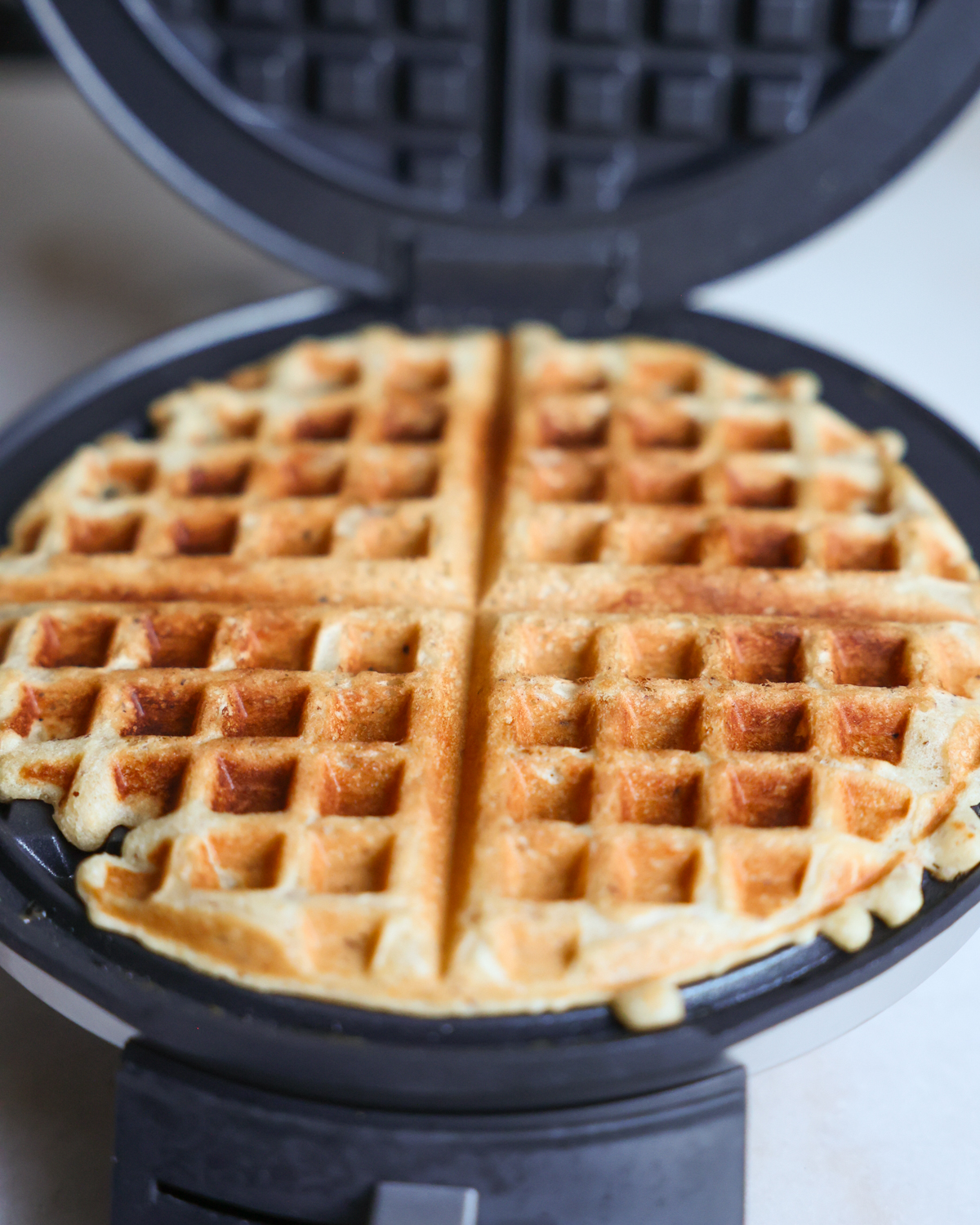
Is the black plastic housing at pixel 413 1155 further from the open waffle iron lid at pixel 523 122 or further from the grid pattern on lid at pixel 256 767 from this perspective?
the open waffle iron lid at pixel 523 122

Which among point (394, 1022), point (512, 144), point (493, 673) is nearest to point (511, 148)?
point (512, 144)

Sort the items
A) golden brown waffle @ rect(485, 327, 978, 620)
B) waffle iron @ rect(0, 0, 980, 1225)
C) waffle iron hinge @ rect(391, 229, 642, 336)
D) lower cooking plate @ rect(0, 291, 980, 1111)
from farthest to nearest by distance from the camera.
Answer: waffle iron hinge @ rect(391, 229, 642, 336)
waffle iron @ rect(0, 0, 980, 1225)
golden brown waffle @ rect(485, 327, 978, 620)
lower cooking plate @ rect(0, 291, 980, 1111)

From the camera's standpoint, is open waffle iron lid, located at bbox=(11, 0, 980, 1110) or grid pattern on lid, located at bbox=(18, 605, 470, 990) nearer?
grid pattern on lid, located at bbox=(18, 605, 470, 990)

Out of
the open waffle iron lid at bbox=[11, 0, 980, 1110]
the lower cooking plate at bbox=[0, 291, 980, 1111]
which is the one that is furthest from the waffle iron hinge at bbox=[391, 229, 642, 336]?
the lower cooking plate at bbox=[0, 291, 980, 1111]

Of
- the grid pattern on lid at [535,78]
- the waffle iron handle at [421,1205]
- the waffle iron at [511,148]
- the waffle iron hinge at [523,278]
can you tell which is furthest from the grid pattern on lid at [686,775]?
the grid pattern on lid at [535,78]

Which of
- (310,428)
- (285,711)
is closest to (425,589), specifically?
(285,711)

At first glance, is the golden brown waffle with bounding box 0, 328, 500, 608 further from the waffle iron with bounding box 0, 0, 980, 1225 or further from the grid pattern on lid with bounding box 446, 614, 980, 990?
the grid pattern on lid with bounding box 446, 614, 980, 990

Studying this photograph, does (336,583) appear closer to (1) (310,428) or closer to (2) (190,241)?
(1) (310,428)

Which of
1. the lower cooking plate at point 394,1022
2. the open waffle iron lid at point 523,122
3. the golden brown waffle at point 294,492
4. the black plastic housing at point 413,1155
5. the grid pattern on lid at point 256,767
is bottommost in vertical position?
the black plastic housing at point 413,1155
